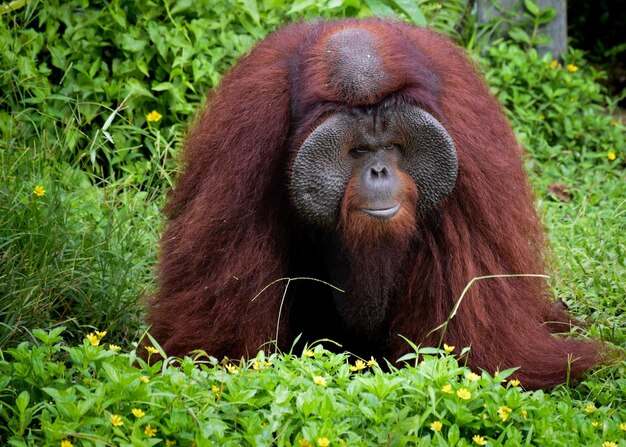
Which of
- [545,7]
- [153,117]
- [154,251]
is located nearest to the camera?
[154,251]

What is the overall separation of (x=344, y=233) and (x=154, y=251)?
1.34 meters

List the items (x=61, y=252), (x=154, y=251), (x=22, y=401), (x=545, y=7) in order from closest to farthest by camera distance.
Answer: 1. (x=22, y=401)
2. (x=61, y=252)
3. (x=154, y=251)
4. (x=545, y=7)

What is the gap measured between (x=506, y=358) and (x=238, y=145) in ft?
3.92

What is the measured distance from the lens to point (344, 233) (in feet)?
11.8

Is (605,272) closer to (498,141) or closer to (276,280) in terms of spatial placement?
(498,141)

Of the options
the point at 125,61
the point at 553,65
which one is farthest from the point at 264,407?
the point at 553,65

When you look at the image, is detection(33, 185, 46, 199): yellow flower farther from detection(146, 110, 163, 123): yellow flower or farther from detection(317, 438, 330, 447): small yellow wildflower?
detection(317, 438, 330, 447): small yellow wildflower

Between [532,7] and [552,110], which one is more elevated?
[532,7]

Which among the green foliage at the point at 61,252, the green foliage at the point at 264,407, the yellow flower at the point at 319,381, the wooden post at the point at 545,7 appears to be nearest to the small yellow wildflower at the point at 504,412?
the green foliage at the point at 264,407

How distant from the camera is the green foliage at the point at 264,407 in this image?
8.89 ft

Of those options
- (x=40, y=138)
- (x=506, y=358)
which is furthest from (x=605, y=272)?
(x=40, y=138)

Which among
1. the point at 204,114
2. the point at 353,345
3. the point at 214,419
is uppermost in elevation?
the point at 204,114

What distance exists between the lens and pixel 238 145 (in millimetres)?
3609

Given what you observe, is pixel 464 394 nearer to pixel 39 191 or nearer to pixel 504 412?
pixel 504 412
